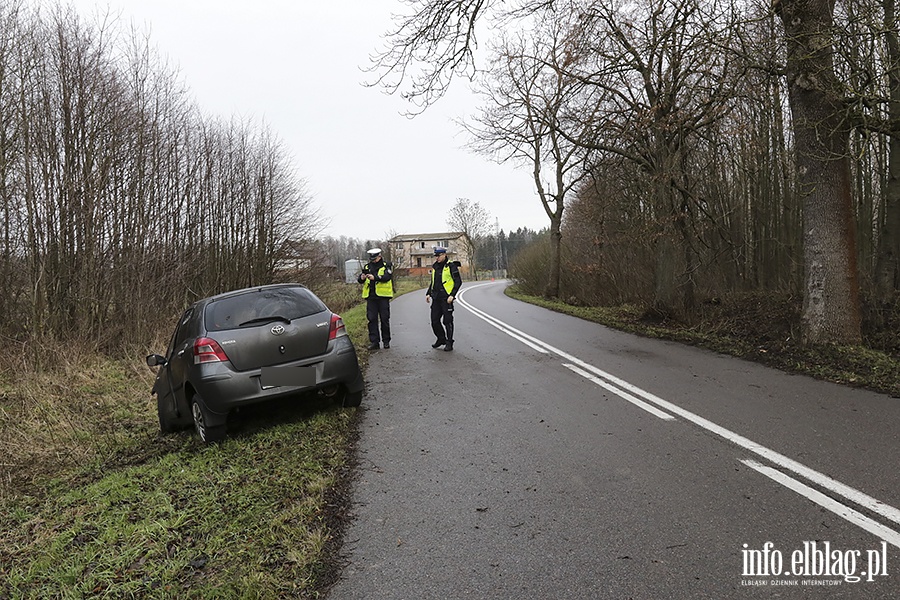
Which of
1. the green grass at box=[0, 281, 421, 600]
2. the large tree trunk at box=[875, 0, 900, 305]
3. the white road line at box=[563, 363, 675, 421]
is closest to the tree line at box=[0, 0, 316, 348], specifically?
the green grass at box=[0, 281, 421, 600]

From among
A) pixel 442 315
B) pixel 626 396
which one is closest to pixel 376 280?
pixel 442 315

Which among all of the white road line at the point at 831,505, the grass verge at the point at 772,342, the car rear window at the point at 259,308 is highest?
the car rear window at the point at 259,308

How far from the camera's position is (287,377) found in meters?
5.30

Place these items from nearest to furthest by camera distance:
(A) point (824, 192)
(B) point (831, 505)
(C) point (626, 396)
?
(B) point (831, 505) → (C) point (626, 396) → (A) point (824, 192)

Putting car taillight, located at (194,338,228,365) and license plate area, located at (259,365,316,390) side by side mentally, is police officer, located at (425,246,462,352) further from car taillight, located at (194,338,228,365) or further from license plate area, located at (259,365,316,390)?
car taillight, located at (194,338,228,365)

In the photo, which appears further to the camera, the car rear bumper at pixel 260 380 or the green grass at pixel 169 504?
the car rear bumper at pixel 260 380

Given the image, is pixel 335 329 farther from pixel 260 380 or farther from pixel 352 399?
pixel 260 380

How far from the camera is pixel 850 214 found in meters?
7.87

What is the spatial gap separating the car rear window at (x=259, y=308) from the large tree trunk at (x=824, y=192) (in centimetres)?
721

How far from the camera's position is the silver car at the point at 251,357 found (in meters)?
5.10

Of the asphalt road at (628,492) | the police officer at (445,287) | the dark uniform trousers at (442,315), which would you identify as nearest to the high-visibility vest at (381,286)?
the police officer at (445,287)

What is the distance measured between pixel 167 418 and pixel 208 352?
156 centimetres

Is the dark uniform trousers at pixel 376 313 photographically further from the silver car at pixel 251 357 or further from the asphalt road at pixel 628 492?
the silver car at pixel 251 357

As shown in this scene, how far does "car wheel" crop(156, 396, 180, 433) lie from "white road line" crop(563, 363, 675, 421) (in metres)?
4.95
